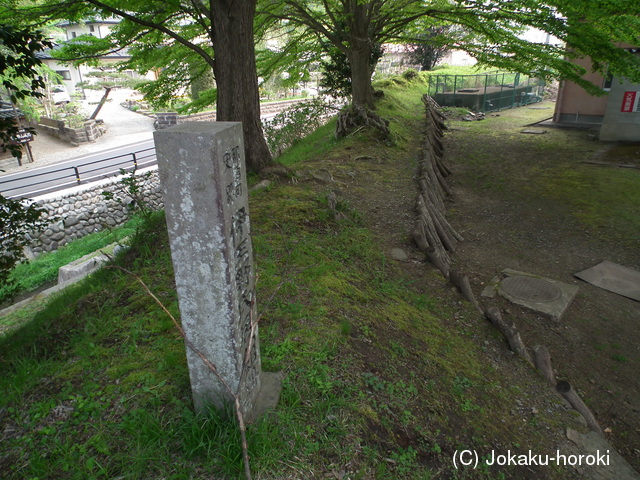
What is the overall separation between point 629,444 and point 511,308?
88.0 inches

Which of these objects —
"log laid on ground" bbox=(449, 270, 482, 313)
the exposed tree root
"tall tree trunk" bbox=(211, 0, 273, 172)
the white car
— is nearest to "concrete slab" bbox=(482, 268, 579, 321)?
"log laid on ground" bbox=(449, 270, 482, 313)

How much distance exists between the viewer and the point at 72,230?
601 inches

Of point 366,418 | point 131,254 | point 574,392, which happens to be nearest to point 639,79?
point 574,392

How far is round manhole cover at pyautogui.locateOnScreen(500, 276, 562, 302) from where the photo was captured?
6.35m

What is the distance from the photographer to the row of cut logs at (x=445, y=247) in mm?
4598

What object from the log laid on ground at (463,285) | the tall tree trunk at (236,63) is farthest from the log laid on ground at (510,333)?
the tall tree trunk at (236,63)

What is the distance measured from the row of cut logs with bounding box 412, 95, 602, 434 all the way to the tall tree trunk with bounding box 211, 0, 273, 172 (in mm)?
3505

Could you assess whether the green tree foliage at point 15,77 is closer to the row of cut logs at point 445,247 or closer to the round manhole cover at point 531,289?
the row of cut logs at point 445,247

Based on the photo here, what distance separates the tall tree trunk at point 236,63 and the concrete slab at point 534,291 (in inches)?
191

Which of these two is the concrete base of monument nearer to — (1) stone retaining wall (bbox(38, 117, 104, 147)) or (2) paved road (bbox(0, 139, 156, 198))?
(2) paved road (bbox(0, 139, 156, 198))

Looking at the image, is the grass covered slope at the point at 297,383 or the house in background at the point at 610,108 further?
the house in background at the point at 610,108

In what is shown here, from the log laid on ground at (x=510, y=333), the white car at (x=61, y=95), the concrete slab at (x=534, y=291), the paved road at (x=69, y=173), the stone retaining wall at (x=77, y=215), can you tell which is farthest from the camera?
the white car at (x=61, y=95)

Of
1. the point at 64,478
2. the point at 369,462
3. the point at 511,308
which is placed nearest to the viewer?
the point at 64,478

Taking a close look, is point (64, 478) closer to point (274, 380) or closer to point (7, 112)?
point (274, 380)
